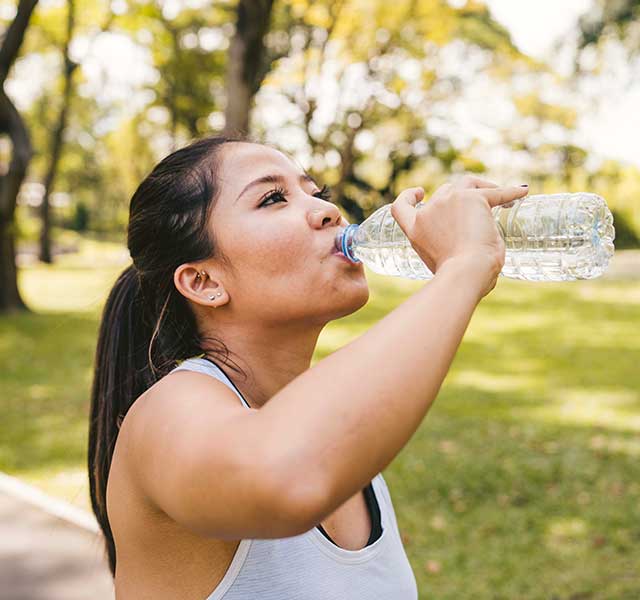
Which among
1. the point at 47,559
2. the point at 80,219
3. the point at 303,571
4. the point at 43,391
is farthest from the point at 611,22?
the point at 80,219

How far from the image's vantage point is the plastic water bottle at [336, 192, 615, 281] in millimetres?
1714

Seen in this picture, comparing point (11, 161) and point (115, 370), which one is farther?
point (11, 161)

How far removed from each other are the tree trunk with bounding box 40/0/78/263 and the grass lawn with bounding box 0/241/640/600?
37.1ft

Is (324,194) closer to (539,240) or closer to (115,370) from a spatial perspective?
(539,240)

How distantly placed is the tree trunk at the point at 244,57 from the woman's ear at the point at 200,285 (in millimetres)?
6132

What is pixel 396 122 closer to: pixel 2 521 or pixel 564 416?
pixel 564 416

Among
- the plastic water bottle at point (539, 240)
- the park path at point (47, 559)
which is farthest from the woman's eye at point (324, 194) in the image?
the park path at point (47, 559)

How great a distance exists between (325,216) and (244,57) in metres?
6.62

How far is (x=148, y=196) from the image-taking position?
1758mm

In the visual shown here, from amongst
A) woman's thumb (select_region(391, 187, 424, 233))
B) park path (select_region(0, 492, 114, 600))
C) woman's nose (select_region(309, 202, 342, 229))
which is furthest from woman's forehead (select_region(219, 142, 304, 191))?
park path (select_region(0, 492, 114, 600))

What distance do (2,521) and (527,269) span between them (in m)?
4.18

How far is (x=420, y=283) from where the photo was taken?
20781 mm

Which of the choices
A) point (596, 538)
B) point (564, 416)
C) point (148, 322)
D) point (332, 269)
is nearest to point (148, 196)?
point (148, 322)

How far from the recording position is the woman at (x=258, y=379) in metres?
1.04
